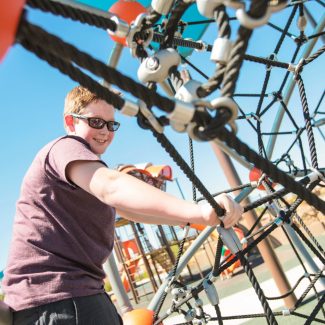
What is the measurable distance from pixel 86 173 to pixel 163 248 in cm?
758

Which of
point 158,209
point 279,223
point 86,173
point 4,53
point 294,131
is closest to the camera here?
point 4,53

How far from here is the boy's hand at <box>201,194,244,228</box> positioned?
75cm

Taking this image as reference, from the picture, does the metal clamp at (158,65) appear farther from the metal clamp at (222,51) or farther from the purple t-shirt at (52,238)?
the purple t-shirt at (52,238)

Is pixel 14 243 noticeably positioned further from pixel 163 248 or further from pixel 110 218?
pixel 163 248

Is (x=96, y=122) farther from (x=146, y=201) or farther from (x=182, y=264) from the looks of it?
(x=182, y=264)

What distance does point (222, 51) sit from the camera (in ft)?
1.97

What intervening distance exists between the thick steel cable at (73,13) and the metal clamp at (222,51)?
0.24 m

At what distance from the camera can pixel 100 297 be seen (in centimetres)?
112

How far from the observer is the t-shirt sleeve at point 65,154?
914 millimetres

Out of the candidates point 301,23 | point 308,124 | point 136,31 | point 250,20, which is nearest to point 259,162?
point 250,20

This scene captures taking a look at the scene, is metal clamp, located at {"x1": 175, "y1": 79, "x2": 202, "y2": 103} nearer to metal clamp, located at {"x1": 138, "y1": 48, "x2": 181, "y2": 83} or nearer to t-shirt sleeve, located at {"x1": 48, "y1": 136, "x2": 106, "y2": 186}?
metal clamp, located at {"x1": 138, "y1": 48, "x2": 181, "y2": 83}

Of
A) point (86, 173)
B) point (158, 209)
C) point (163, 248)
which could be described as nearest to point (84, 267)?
point (86, 173)

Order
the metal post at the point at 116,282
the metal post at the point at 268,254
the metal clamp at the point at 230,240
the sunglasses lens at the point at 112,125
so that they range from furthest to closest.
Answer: the metal post at the point at 268,254
the metal post at the point at 116,282
the sunglasses lens at the point at 112,125
the metal clamp at the point at 230,240

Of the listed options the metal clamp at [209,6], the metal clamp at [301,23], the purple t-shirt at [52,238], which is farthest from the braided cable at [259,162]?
the metal clamp at [301,23]
